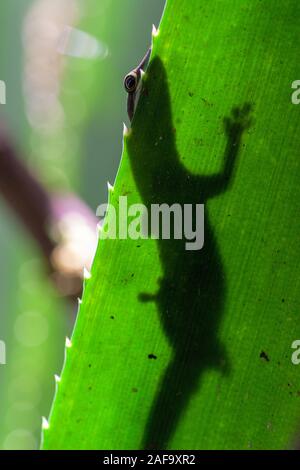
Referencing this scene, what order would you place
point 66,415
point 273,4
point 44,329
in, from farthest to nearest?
point 44,329, point 66,415, point 273,4

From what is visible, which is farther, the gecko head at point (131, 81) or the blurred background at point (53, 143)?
the blurred background at point (53, 143)

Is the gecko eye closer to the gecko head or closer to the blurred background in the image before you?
the gecko head

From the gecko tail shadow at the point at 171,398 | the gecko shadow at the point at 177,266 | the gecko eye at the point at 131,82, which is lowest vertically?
the gecko tail shadow at the point at 171,398

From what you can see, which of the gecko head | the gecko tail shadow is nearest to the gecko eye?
the gecko head

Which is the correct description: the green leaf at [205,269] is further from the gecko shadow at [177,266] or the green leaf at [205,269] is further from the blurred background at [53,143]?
the blurred background at [53,143]

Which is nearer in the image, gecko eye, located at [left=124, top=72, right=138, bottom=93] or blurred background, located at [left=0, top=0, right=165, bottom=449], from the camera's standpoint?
gecko eye, located at [left=124, top=72, right=138, bottom=93]

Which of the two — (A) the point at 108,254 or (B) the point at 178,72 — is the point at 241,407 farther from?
(B) the point at 178,72

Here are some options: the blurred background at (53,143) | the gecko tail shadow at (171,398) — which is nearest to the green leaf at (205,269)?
the gecko tail shadow at (171,398)
